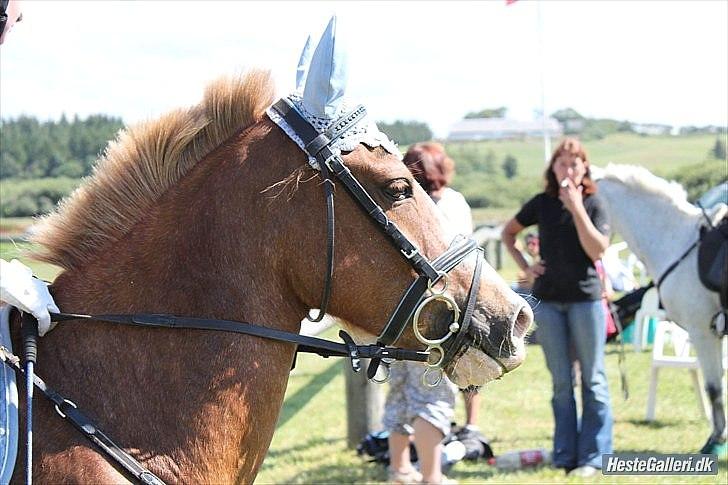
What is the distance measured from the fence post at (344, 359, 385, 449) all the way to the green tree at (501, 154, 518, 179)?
1877 centimetres

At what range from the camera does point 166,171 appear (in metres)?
2.47

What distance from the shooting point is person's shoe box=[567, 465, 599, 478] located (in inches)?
238

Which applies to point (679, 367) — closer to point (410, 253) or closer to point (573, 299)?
point (573, 299)

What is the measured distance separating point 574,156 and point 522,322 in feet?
12.2

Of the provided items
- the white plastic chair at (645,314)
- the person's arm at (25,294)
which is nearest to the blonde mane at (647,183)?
the white plastic chair at (645,314)

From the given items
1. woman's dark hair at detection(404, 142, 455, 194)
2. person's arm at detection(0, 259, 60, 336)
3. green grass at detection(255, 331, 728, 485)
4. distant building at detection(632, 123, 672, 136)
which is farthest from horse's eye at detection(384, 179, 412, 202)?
distant building at detection(632, 123, 672, 136)

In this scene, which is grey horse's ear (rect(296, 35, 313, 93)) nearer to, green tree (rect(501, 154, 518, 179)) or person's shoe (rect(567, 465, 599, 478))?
person's shoe (rect(567, 465, 599, 478))

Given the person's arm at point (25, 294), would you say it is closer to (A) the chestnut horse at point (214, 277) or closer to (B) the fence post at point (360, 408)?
(A) the chestnut horse at point (214, 277)

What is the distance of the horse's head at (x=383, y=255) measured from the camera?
238 cm

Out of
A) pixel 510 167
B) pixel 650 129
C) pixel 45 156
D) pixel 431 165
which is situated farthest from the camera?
pixel 510 167

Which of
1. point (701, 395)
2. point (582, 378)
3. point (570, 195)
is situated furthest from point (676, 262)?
point (570, 195)

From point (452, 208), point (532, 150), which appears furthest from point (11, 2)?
point (532, 150)

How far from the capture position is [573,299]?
19.6 ft

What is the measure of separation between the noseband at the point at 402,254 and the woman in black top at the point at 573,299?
11.7 ft
